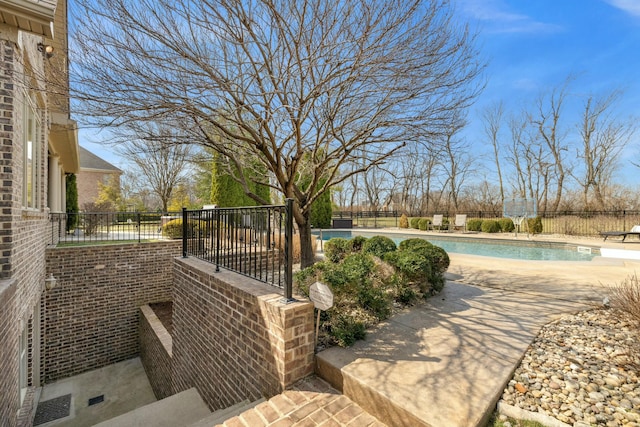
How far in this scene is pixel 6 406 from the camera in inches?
133

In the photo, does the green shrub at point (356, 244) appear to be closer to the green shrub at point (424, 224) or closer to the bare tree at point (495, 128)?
the green shrub at point (424, 224)

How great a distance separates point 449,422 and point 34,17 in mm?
5468

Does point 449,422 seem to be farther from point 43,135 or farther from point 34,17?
point 43,135

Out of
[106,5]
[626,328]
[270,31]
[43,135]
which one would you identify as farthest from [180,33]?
[626,328]

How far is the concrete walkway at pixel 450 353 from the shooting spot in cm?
207

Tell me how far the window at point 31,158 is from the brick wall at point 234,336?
8.58 ft

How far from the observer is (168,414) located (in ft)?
11.8

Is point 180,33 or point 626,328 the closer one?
point 626,328

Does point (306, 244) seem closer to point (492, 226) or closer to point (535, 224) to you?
point (535, 224)

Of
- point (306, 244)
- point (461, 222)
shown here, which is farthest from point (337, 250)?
point (461, 222)

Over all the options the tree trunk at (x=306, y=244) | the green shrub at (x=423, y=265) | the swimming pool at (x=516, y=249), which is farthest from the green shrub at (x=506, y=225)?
the tree trunk at (x=306, y=244)

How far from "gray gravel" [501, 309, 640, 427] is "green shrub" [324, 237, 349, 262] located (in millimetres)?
4047

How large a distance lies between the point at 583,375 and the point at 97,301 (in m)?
10.0

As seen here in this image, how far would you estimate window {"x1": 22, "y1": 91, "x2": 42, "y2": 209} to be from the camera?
441 cm
